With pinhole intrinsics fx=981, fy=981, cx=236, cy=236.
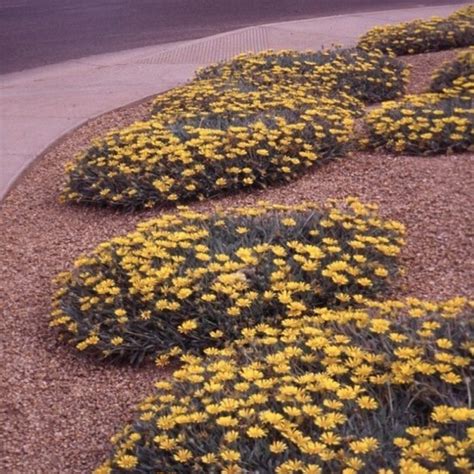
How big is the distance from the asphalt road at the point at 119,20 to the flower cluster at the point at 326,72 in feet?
14.1

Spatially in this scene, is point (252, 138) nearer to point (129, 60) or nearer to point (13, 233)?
point (13, 233)

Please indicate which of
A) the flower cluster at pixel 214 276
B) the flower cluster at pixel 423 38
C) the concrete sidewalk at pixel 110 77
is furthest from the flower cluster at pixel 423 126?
the flower cluster at pixel 423 38

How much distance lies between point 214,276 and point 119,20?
13372mm

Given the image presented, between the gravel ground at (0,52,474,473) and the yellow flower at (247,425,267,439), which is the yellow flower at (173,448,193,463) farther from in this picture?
the gravel ground at (0,52,474,473)

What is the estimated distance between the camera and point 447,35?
1160 cm

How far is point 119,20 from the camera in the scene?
1761 centimetres

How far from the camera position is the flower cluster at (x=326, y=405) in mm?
3336

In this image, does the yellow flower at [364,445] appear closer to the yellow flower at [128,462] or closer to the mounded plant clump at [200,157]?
the yellow flower at [128,462]

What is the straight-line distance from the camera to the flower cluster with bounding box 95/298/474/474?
3336 millimetres

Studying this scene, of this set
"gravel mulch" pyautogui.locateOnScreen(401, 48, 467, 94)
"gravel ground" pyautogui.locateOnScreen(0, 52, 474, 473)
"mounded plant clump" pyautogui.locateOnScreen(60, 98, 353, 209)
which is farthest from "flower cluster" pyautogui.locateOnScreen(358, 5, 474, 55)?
"gravel ground" pyautogui.locateOnScreen(0, 52, 474, 473)

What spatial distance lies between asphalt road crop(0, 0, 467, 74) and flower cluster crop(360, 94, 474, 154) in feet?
22.6

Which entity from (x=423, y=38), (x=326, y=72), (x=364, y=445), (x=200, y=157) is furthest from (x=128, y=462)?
(x=423, y=38)

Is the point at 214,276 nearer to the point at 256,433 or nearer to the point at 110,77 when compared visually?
the point at 256,433

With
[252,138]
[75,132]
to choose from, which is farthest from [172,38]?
[252,138]
